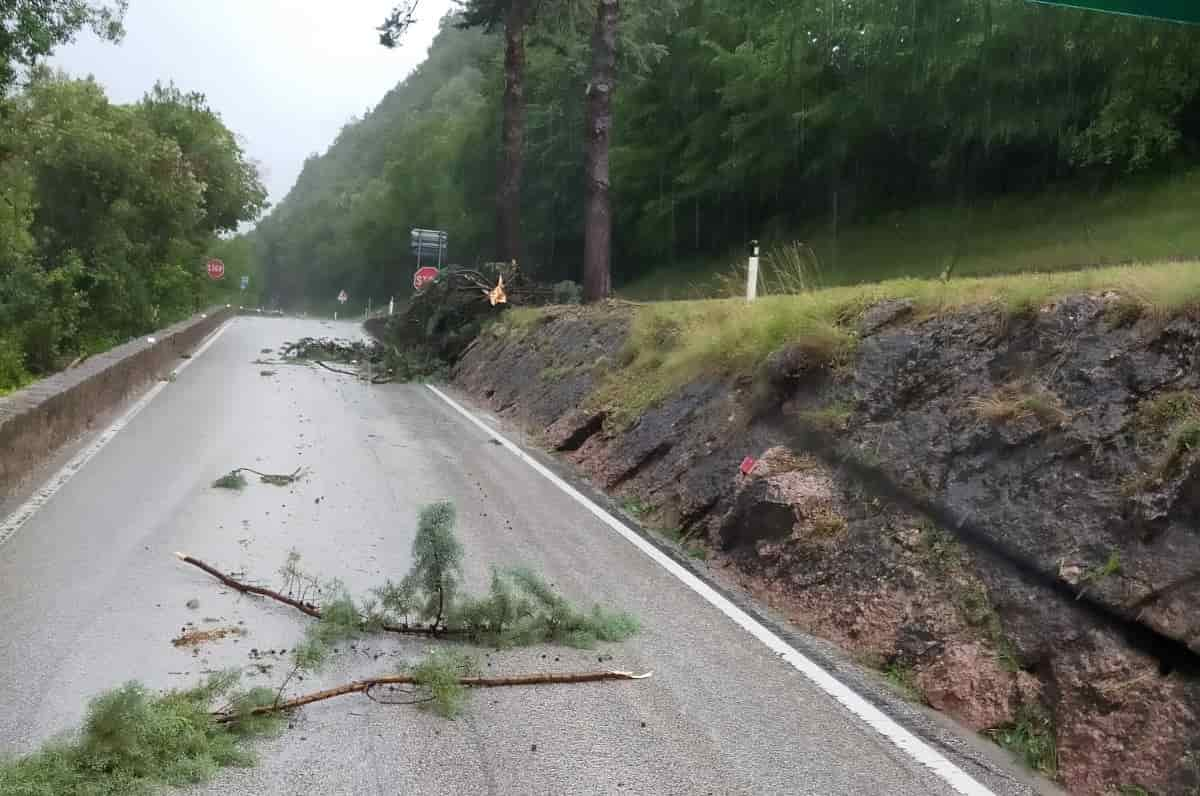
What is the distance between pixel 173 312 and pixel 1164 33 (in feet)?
124

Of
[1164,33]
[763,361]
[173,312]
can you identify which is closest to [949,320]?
[763,361]

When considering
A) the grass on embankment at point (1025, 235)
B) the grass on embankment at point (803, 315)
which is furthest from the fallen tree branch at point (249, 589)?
the grass on embankment at point (1025, 235)

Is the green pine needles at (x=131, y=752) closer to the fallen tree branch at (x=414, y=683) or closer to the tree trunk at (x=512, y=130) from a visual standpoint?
the fallen tree branch at (x=414, y=683)

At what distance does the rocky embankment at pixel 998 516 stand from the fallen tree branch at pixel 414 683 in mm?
1685

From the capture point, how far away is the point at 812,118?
1119 inches

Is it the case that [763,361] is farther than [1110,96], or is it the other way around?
[1110,96]

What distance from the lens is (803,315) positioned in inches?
399

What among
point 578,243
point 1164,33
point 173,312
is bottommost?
point 173,312

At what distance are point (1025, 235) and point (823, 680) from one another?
1593 centimetres

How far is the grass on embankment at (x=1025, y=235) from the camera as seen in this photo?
1563 cm

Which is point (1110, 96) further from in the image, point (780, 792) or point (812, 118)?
point (780, 792)

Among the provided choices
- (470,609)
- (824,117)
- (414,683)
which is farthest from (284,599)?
(824,117)

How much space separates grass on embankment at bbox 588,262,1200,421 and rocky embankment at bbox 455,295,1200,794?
0.16 metres

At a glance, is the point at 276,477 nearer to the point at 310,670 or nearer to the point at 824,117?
the point at 310,670
